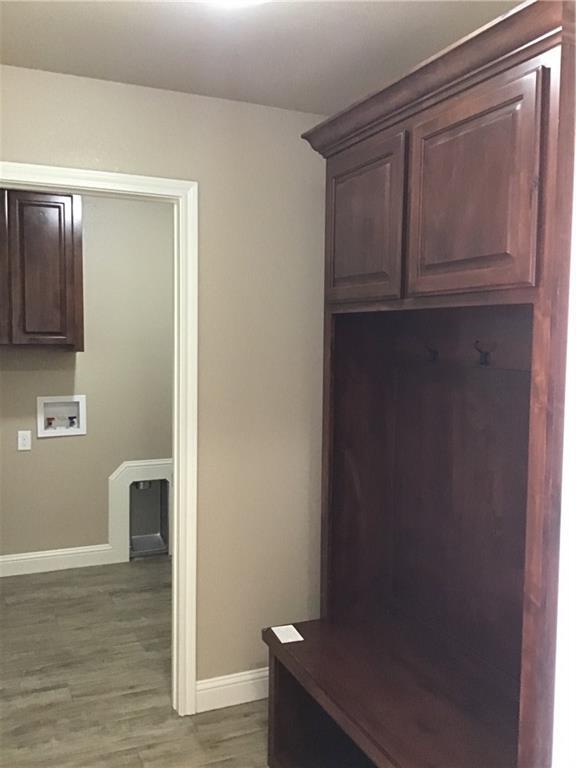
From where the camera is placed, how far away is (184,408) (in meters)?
2.84

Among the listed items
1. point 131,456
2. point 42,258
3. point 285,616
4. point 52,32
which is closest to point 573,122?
point 52,32

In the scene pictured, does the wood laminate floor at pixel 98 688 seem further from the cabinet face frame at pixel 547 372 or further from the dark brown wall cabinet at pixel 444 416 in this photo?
the cabinet face frame at pixel 547 372

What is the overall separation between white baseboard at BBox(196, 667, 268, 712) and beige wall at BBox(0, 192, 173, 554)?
2.08 m

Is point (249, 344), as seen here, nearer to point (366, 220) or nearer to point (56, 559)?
point (366, 220)

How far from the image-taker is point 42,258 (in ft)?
13.8

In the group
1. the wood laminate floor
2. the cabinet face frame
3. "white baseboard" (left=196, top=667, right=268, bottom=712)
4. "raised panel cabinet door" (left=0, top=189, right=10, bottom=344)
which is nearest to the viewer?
the cabinet face frame

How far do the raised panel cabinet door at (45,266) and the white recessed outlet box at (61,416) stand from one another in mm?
516

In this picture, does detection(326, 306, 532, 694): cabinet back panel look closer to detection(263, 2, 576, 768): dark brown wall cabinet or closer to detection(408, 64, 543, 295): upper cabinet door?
detection(263, 2, 576, 768): dark brown wall cabinet

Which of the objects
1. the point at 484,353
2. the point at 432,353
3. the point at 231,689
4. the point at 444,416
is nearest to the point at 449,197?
the point at 484,353

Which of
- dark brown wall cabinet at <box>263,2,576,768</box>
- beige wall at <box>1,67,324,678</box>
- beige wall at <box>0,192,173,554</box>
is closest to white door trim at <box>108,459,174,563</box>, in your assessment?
beige wall at <box>0,192,173,554</box>

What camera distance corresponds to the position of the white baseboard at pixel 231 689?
9.73 ft

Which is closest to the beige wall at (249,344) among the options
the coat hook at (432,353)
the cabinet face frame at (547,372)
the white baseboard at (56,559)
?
the coat hook at (432,353)

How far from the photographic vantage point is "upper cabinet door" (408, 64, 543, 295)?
1.59 metres

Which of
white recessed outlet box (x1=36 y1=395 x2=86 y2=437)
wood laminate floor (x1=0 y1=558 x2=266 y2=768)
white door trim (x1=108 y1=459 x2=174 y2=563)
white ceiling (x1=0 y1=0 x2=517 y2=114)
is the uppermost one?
A: white ceiling (x1=0 y1=0 x2=517 y2=114)
